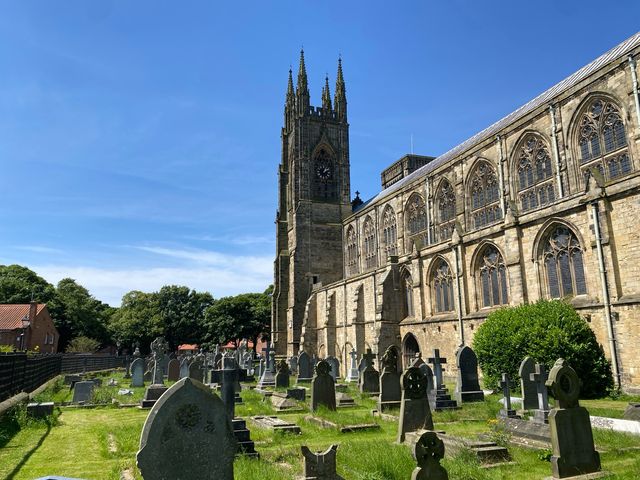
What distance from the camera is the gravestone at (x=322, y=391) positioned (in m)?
13.0

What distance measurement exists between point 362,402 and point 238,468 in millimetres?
9121

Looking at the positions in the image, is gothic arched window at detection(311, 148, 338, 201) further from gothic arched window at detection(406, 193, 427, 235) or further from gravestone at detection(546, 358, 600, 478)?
gravestone at detection(546, 358, 600, 478)

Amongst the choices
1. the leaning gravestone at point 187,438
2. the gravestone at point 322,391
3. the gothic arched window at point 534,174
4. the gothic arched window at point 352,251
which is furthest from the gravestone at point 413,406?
the gothic arched window at point 352,251

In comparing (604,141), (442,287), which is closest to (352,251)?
(442,287)

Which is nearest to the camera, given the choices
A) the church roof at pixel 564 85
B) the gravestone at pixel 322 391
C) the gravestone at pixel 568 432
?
the gravestone at pixel 568 432

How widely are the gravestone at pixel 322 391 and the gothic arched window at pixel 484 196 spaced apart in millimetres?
18106

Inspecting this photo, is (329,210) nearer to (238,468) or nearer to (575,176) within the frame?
(575,176)

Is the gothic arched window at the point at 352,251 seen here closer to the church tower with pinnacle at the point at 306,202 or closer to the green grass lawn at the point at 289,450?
the church tower with pinnacle at the point at 306,202

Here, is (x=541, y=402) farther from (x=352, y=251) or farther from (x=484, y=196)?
(x=352, y=251)

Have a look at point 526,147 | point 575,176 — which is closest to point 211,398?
point 575,176

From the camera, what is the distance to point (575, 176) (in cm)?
2259

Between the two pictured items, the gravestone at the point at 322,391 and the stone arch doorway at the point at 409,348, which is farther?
the stone arch doorway at the point at 409,348

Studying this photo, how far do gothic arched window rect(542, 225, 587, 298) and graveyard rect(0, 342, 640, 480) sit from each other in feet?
15.5

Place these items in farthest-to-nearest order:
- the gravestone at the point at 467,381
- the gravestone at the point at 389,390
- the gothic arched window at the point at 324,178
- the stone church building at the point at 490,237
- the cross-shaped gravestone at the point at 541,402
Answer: the gothic arched window at the point at 324,178, the stone church building at the point at 490,237, the gravestone at the point at 467,381, the gravestone at the point at 389,390, the cross-shaped gravestone at the point at 541,402
